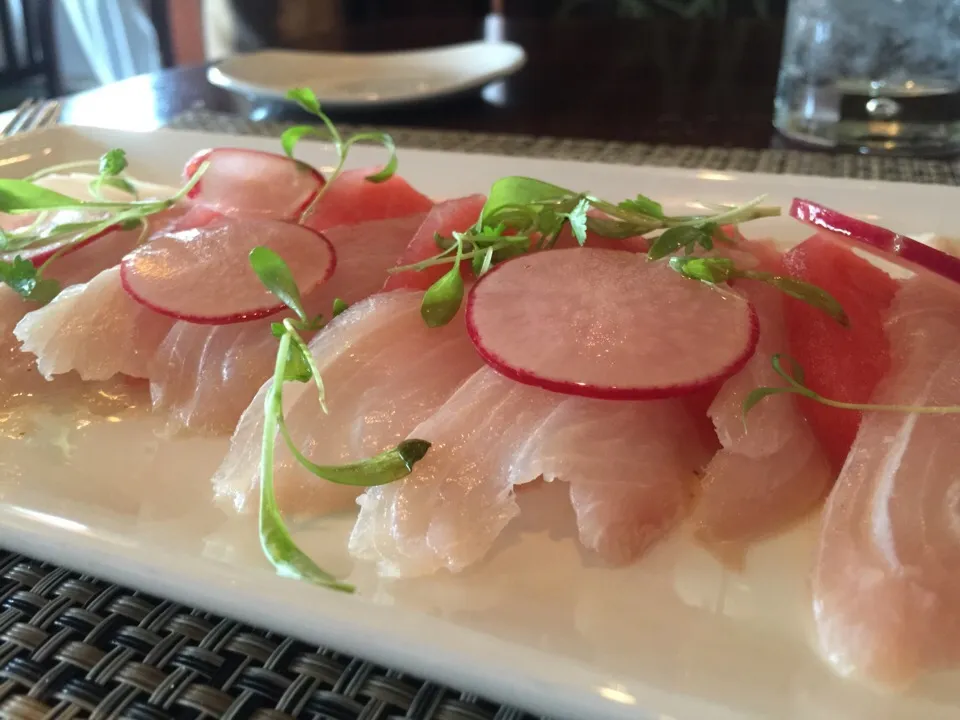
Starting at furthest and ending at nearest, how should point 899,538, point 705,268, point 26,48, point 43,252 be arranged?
point 26,48, point 43,252, point 705,268, point 899,538

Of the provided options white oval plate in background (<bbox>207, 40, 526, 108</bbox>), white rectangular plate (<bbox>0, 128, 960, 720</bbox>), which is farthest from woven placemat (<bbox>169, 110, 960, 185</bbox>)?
white rectangular plate (<bbox>0, 128, 960, 720</bbox>)

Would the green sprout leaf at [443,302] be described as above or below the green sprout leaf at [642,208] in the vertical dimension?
below

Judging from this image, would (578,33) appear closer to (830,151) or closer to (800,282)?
(830,151)

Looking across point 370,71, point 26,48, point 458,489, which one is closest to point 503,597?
point 458,489

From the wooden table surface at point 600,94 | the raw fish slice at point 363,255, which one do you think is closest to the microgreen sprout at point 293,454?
the raw fish slice at point 363,255

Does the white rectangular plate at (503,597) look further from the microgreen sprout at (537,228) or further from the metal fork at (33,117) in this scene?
the metal fork at (33,117)

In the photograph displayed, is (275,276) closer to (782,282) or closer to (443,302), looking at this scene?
(443,302)

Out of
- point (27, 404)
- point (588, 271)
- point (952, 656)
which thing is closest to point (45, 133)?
point (27, 404)
